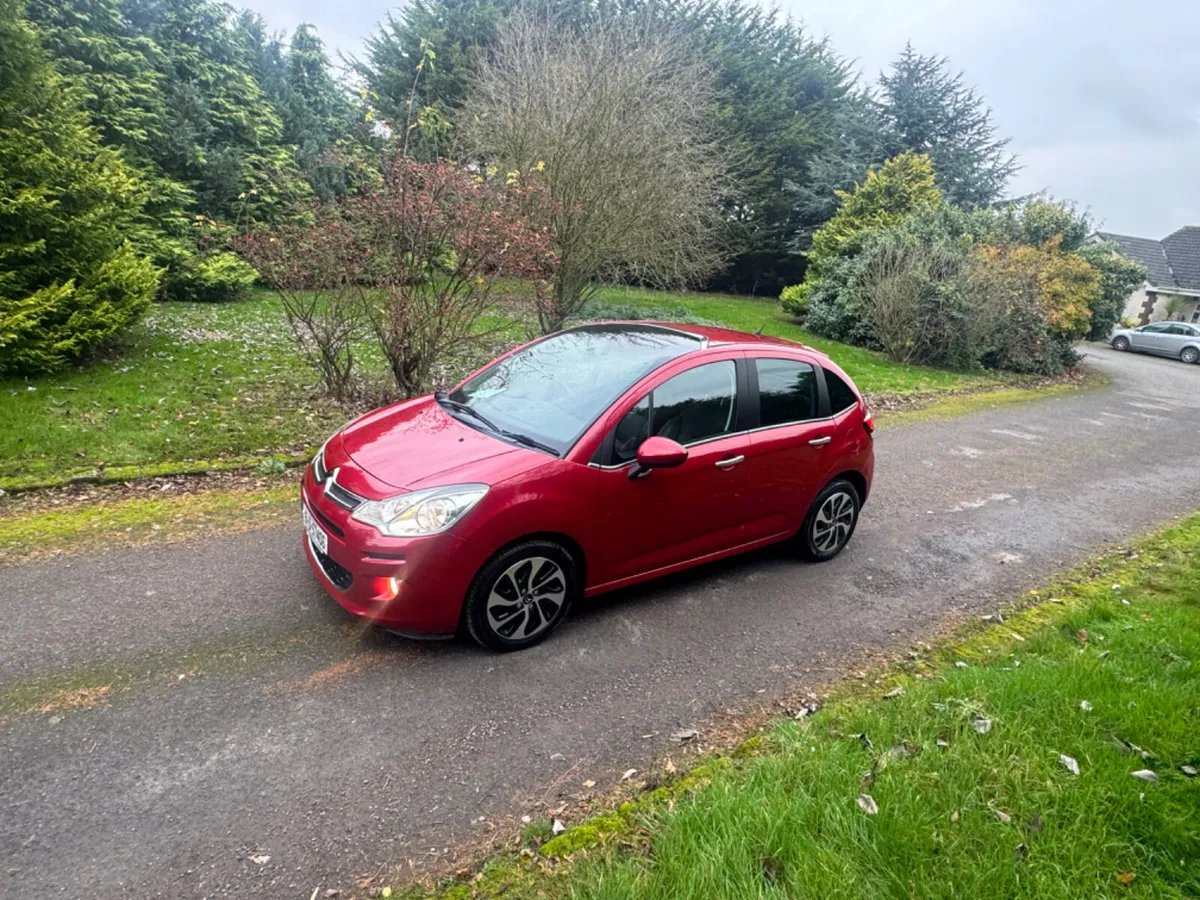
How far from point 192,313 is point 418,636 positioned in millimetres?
11339

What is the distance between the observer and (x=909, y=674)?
3787mm

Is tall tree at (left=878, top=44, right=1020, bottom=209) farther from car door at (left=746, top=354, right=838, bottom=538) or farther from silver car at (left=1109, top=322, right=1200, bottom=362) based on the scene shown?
car door at (left=746, top=354, right=838, bottom=538)

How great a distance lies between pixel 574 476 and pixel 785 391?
183 cm

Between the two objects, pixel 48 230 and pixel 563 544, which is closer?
pixel 563 544

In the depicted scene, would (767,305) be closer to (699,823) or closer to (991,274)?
(991,274)

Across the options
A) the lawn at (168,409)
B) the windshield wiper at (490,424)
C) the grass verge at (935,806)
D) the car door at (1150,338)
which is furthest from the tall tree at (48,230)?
the car door at (1150,338)

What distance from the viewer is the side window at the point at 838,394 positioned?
493cm

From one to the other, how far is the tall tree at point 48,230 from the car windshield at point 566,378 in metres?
5.48

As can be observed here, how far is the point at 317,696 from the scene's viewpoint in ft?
10.5

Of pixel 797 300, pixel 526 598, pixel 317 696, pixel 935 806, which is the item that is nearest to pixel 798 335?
pixel 797 300

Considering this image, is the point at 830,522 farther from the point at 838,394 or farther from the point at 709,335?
the point at 709,335

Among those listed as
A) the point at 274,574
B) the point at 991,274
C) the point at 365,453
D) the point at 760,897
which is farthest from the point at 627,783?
the point at 991,274

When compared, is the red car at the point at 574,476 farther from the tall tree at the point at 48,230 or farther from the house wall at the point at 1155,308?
the house wall at the point at 1155,308

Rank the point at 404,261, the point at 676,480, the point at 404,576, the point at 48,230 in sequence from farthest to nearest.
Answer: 1. the point at 48,230
2. the point at 404,261
3. the point at 676,480
4. the point at 404,576
